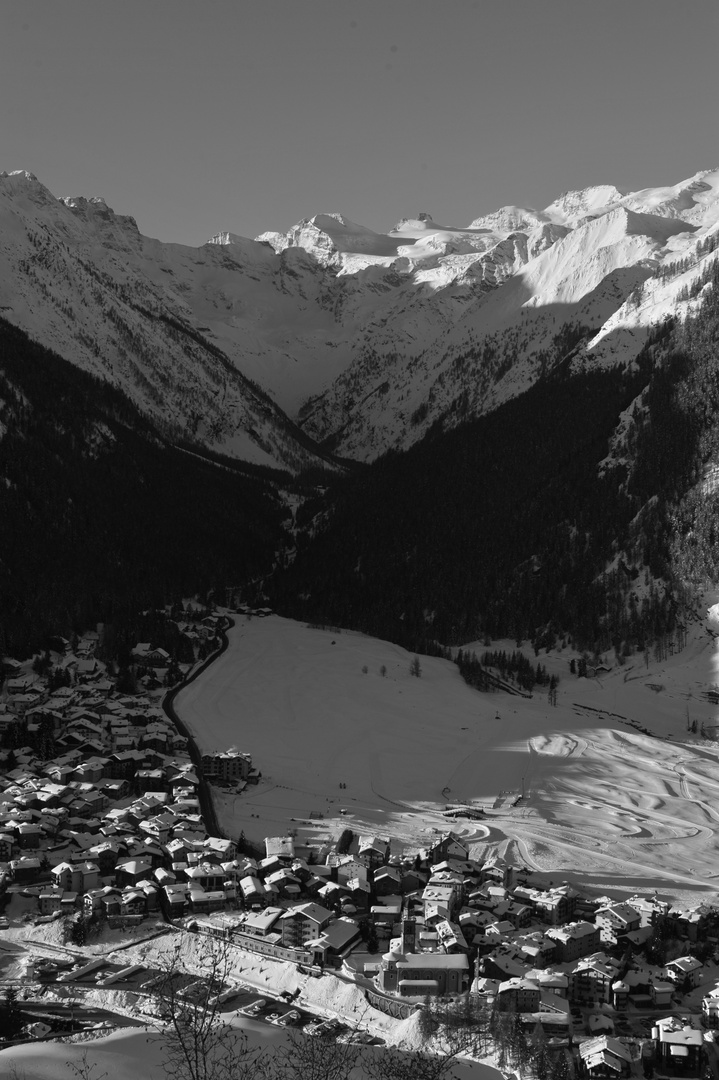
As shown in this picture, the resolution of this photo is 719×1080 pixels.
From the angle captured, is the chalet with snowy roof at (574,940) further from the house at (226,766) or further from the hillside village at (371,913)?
the house at (226,766)

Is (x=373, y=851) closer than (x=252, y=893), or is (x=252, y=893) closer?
(x=252, y=893)

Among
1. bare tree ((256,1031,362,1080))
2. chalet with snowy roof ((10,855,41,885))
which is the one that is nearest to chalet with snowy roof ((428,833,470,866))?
chalet with snowy roof ((10,855,41,885))

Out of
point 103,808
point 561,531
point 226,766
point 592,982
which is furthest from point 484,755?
point 561,531

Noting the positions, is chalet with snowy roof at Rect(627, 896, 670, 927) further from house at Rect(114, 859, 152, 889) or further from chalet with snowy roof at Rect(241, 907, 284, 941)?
house at Rect(114, 859, 152, 889)

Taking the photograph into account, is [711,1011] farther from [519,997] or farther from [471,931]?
[471,931]

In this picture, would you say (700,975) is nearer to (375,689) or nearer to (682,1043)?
(682,1043)

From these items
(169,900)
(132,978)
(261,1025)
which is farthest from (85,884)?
(261,1025)
